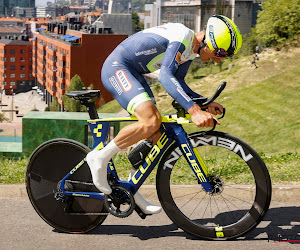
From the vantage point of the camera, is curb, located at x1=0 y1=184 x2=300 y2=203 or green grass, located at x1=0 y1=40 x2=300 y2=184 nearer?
curb, located at x1=0 y1=184 x2=300 y2=203

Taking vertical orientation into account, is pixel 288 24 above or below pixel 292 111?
above

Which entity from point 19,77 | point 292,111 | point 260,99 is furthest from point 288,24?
point 19,77

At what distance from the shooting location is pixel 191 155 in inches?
171

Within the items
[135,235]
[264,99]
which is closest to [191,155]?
[135,235]

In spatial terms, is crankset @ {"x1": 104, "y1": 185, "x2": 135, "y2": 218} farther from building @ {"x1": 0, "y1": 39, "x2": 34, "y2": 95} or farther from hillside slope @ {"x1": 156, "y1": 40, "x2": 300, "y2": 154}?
building @ {"x1": 0, "y1": 39, "x2": 34, "y2": 95}

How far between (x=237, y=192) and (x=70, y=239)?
1.74 m

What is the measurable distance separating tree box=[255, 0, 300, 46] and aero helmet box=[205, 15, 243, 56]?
55634 millimetres

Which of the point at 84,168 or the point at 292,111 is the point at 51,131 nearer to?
the point at 84,168

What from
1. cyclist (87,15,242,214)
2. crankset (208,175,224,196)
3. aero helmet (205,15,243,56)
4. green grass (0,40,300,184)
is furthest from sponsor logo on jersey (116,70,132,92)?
green grass (0,40,300,184)

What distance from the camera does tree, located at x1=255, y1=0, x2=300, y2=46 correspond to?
190 feet

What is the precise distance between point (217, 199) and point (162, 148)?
946mm

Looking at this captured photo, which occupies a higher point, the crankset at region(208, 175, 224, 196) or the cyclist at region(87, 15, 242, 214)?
the cyclist at region(87, 15, 242, 214)

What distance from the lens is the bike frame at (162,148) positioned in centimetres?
434

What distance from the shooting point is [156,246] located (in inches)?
169
